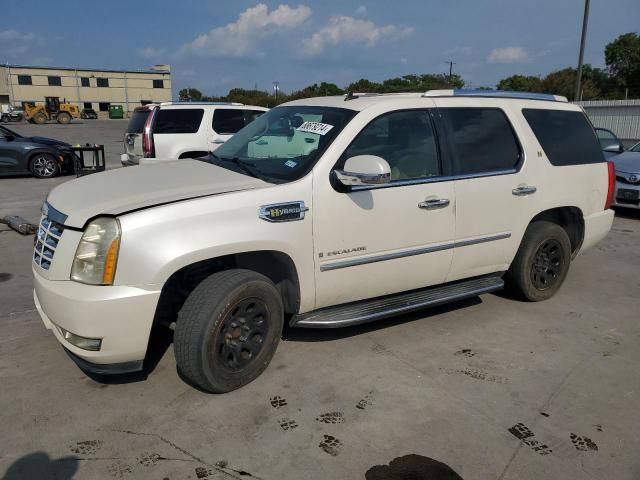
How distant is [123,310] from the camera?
2803 millimetres

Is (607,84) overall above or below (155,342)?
above

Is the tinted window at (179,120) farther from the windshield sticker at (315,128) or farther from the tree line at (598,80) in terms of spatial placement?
the tree line at (598,80)

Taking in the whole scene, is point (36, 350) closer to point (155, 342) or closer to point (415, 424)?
point (155, 342)

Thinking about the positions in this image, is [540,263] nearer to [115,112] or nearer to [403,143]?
[403,143]

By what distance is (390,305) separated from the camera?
3.81m

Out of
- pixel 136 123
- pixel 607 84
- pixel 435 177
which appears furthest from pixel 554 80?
pixel 435 177

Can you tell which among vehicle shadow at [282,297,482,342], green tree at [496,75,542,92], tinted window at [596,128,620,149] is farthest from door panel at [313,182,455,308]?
green tree at [496,75,542,92]

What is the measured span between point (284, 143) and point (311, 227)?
2.75 feet

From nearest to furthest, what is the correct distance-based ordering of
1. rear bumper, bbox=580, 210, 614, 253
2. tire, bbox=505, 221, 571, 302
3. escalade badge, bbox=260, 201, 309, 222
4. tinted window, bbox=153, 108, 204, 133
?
escalade badge, bbox=260, 201, 309, 222
tire, bbox=505, 221, 571, 302
rear bumper, bbox=580, 210, 614, 253
tinted window, bbox=153, 108, 204, 133

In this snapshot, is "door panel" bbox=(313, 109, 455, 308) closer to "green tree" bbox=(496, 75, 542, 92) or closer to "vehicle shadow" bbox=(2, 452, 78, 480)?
"vehicle shadow" bbox=(2, 452, 78, 480)

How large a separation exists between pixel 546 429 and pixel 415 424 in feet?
2.44

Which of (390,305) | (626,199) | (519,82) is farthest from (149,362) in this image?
(519,82)

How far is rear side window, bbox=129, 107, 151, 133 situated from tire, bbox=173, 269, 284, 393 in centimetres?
755

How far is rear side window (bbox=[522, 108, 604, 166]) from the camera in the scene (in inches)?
181
